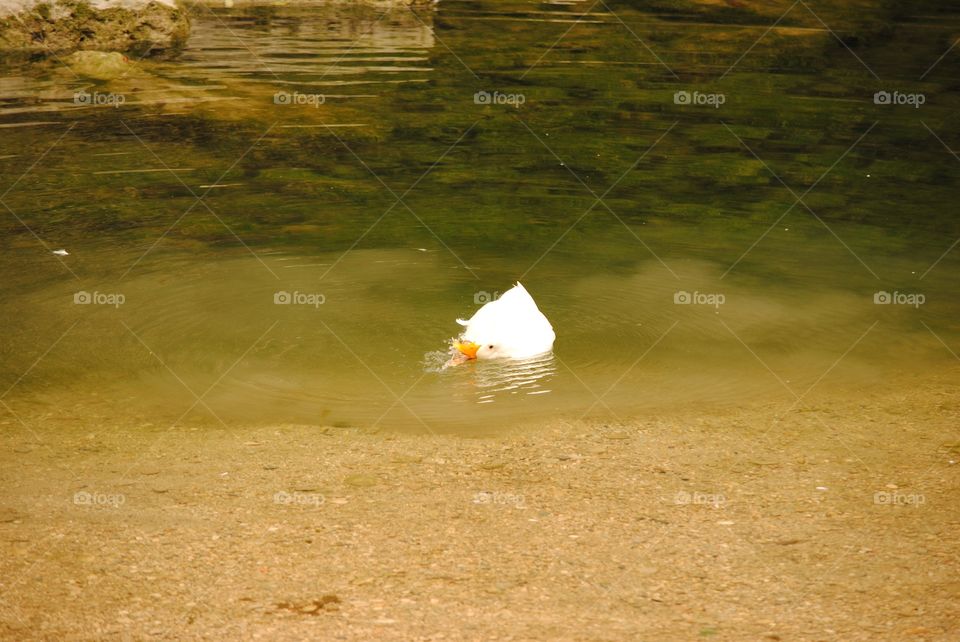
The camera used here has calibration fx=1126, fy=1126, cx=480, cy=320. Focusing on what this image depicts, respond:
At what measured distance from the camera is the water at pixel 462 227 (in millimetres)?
6832

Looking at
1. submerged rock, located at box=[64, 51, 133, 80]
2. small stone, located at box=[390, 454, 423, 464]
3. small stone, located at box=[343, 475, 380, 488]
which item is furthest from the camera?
submerged rock, located at box=[64, 51, 133, 80]

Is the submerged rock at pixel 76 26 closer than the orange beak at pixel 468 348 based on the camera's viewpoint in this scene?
No

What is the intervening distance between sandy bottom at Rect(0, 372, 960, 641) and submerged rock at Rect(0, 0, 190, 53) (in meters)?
12.9

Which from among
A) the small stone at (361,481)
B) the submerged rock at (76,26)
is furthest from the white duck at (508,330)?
the submerged rock at (76,26)

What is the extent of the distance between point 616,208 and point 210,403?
17.1 feet

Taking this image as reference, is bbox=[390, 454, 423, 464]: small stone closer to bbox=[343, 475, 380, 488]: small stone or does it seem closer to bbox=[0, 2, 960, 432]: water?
bbox=[343, 475, 380, 488]: small stone

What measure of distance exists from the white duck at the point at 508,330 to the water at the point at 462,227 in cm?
12

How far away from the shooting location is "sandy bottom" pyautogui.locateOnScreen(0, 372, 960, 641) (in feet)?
14.4

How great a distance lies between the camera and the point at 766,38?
1947cm

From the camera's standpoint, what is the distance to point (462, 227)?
32.3 feet

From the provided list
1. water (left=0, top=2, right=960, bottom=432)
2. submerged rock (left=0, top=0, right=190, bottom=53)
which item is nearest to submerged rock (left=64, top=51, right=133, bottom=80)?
water (left=0, top=2, right=960, bottom=432)

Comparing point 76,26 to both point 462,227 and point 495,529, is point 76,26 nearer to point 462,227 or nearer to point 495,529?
point 462,227

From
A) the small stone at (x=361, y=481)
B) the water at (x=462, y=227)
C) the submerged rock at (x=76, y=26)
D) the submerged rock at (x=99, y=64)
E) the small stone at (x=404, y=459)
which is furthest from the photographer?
the submerged rock at (x=76, y=26)

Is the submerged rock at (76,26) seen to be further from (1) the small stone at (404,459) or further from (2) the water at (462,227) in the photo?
(1) the small stone at (404,459)
